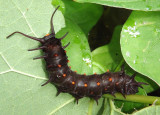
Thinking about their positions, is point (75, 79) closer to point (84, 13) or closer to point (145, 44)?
point (145, 44)

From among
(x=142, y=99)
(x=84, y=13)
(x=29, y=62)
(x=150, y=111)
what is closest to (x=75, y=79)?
(x=29, y=62)

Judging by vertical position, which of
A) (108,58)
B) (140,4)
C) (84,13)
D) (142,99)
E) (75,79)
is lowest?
(142,99)

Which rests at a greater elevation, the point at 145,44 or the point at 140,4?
the point at 140,4

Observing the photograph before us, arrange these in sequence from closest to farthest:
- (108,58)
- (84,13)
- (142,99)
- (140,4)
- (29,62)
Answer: (140,4) → (29,62) → (142,99) → (108,58) → (84,13)

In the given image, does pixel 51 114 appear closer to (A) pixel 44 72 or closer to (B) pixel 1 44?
(A) pixel 44 72

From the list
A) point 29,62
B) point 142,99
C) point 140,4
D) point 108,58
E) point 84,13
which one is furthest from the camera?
point 84,13

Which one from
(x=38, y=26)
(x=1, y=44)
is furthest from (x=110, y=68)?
(x=1, y=44)
